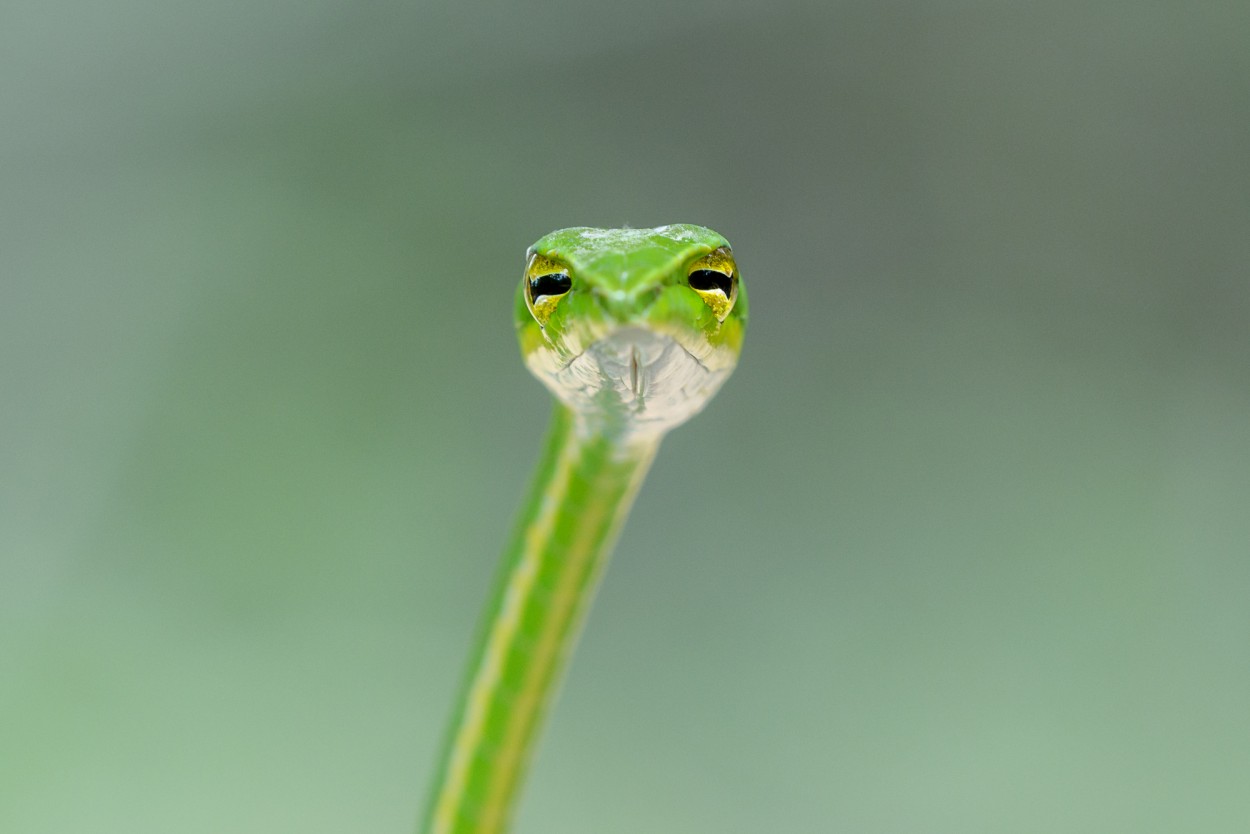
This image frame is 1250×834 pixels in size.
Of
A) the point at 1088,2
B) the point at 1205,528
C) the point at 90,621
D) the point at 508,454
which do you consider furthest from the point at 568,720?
the point at 1088,2

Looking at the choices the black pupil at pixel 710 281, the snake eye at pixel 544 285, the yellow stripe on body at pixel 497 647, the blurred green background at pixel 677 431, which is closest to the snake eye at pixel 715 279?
the black pupil at pixel 710 281

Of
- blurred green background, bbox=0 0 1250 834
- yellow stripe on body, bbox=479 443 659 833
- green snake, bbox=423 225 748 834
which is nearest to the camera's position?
green snake, bbox=423 225 748 834

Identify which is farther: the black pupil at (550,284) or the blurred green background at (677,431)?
the blurred green background at (677,431)

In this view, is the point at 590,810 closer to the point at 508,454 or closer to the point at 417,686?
the point at 417,686

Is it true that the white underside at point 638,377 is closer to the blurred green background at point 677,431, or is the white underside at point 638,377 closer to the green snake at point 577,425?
the green snake at point 577,425

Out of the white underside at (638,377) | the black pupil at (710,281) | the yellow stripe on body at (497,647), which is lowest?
the yellow stripe on body at (497,647)

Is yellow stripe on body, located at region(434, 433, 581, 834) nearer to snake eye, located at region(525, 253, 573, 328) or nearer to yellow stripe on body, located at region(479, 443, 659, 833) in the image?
yellow stripe on body, located at region(479, 443, 659, 833)

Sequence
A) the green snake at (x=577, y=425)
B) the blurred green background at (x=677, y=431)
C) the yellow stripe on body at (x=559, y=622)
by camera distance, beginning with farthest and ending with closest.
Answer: the blurred green background at (x=677, y=431), the yellow stripe on body at (x=559, y=622), the green snake at (x=577, y=425)

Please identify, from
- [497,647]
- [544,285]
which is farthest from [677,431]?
[544,285]

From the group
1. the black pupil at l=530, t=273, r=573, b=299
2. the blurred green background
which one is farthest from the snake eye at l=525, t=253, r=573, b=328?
the blurred green background
